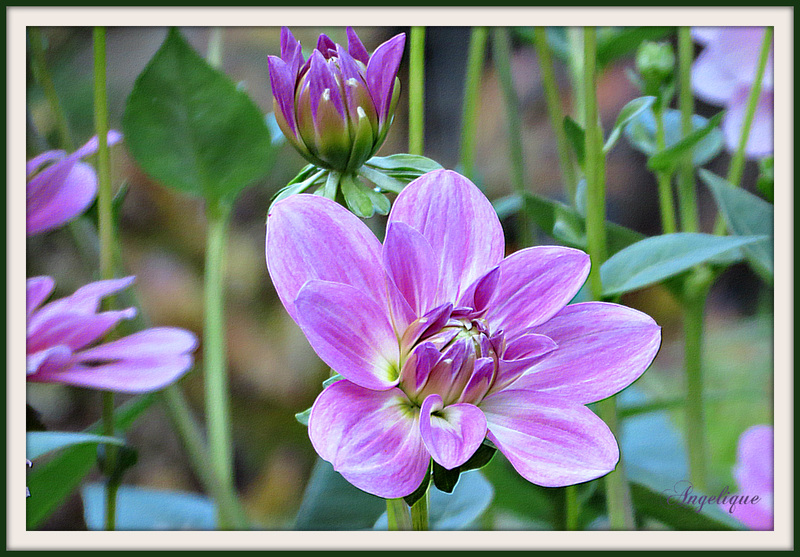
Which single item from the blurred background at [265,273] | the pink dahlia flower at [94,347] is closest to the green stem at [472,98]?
the blurred background at [265,273]

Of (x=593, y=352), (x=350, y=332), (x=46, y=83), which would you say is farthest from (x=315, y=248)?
(x=46, y=83)

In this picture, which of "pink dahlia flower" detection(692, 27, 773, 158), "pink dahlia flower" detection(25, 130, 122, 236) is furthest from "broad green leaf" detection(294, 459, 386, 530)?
"pink dahlia flower" detection(692, 27, 773, 158)

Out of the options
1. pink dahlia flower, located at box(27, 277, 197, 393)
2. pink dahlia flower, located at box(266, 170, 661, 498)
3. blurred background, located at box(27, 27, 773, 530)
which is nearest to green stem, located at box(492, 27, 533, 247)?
blurred background, located at box(27, 27, 773, 530)

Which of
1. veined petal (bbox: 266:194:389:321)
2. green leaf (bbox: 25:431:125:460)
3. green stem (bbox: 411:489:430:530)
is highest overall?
veined petal (bbox: 266:194:389:321)

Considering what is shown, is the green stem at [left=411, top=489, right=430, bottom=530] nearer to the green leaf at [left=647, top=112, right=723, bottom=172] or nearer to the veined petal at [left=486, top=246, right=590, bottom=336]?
the veined petal at [left=486, top=246, right=590, bottom=336]

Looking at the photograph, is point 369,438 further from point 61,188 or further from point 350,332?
point 61,188

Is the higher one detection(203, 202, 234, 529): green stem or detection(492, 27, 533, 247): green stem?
detection(492, 27, 533, 247): green stem

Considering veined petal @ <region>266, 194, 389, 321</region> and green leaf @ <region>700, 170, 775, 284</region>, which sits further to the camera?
green leaf @ <region>700, 170, 775, 284</region>
